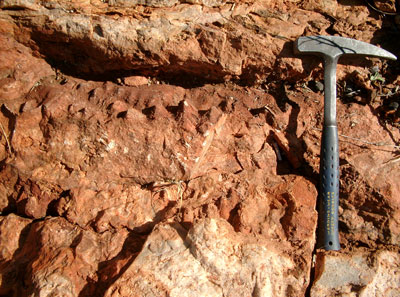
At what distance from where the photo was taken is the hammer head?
8.39ft

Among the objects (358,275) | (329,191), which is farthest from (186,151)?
(358,275)

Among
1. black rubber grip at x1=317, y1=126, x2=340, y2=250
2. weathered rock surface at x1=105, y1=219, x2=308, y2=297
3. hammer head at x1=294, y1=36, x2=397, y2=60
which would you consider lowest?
weathered rock surface at x1=105, y1=219, x2=308, y2=297

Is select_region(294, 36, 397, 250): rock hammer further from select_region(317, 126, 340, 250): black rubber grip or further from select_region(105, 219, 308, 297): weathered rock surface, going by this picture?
select_region(105, 219, 308, 297): weathered rock surface

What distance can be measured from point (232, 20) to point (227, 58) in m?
0.34

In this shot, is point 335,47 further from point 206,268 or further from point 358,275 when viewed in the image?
point 206,268

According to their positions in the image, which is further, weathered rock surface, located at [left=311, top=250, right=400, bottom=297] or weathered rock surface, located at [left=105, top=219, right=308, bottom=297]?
weathered rock surface, located at [left=311, top=250, right=400, bottom=297]

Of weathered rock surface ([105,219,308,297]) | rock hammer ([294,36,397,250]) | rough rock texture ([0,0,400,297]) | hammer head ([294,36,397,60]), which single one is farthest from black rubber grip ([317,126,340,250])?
hammer head ([294,36,397,60])

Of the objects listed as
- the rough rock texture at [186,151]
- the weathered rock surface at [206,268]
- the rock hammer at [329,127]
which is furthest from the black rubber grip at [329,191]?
the weathered rock surface at [206,268]

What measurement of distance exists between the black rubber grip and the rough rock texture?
11cm

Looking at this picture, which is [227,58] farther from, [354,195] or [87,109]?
[354,195]

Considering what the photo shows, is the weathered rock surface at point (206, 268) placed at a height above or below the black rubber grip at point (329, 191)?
below

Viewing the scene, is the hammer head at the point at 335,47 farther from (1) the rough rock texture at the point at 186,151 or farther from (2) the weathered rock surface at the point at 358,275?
(2) the weathered rock surface at the point at 358,275

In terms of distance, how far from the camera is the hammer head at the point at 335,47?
2559 millimetres

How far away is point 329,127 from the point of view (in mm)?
2443
